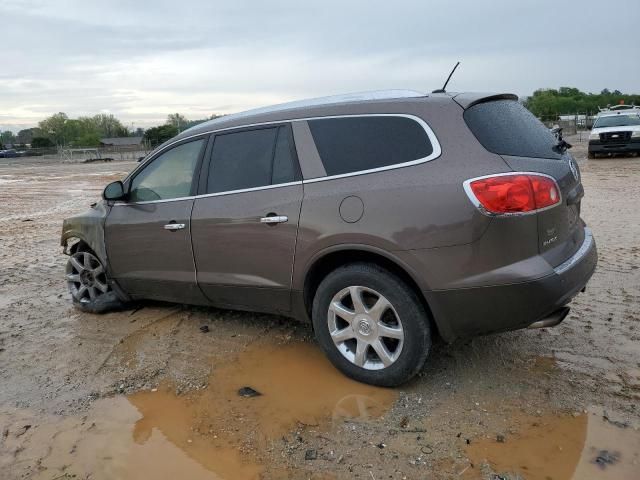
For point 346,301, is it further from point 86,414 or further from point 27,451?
point 27,451

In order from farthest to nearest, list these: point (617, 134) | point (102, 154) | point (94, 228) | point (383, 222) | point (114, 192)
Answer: point (102, 154) → point (617, 134) → point (94, 228) → point (114, 192) → point (383, 222)

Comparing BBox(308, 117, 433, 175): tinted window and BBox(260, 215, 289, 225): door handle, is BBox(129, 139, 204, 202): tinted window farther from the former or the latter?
BBox(308, 117, 433, 175): tinted window

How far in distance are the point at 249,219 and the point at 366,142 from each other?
3.34 feet

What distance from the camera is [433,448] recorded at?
2975mm

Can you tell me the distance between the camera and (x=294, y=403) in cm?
354

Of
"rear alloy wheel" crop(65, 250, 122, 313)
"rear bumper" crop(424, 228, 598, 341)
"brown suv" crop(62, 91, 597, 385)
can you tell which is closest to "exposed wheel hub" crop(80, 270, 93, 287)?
"rear alloy wheel" crop(65, 250, 122, 313)

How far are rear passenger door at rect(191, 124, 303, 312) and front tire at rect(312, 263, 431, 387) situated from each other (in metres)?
0.40

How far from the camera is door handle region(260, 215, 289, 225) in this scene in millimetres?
3788

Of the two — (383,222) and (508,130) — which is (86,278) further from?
(508,130)

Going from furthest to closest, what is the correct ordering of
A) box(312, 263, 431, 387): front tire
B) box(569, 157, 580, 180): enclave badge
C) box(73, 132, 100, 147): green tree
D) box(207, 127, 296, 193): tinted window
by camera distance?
box(73, 132, 100, 147): green tree < box(207, 127, 296, 193): tinted window < box(569, 157, 580, 180): enclave badge < box(312, 263, 431, 387): front tire

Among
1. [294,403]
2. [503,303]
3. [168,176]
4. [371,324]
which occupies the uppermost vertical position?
[168,176]

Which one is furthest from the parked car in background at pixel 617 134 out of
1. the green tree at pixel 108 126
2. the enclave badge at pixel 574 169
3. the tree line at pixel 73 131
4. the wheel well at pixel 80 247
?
the green tree at pixel 108 126

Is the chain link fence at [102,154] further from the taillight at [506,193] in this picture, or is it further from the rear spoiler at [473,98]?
the taillight at [506,193]

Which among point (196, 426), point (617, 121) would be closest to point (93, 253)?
point (196, 426)
